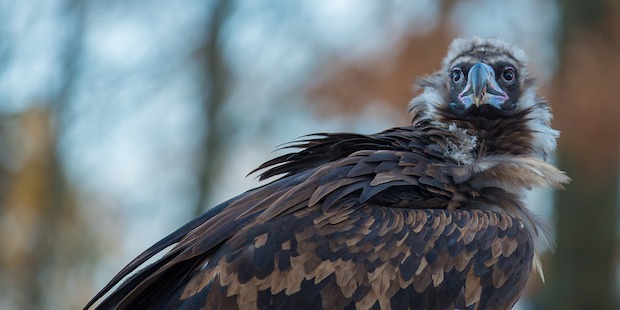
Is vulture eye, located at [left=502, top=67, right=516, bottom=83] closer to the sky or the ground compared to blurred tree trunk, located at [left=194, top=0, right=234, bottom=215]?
closer to the ground

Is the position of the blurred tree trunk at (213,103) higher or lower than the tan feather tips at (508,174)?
higher

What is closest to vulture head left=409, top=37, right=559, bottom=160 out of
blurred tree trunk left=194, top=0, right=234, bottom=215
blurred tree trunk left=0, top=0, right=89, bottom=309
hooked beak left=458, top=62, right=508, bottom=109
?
hooked beak left=458, top=62, right=508, bottom=109

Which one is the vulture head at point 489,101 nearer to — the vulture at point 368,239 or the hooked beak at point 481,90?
the hooked beak at point 481,90

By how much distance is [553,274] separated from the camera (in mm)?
13367

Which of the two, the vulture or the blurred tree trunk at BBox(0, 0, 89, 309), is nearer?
the vulture

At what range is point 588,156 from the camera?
12758mm

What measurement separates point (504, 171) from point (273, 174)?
55.6 inches

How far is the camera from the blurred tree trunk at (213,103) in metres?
19.6

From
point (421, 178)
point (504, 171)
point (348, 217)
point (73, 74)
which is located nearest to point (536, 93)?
point (504, 171)

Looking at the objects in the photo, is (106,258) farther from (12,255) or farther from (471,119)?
(471,119)

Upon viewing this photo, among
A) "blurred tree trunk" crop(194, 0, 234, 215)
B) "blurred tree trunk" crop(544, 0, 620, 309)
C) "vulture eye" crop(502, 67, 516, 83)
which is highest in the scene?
"blurred tree trunk" crop(194, 0, 234, 215)

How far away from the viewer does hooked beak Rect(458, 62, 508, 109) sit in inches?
239

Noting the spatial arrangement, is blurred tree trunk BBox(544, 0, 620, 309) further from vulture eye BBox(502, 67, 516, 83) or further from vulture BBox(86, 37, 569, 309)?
vulture BBox(86, 37, 569, 309)

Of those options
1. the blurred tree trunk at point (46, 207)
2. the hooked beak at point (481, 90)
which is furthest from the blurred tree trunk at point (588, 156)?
the blurred tree trunk at point (46, 207)
